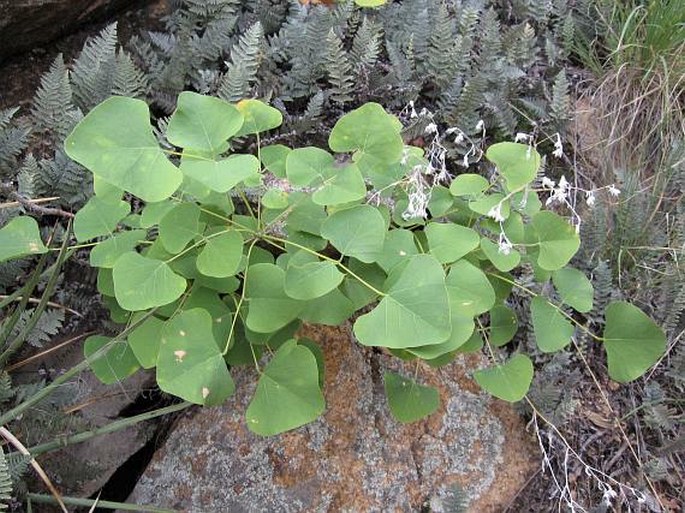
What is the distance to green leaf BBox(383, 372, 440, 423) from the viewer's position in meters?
1.89

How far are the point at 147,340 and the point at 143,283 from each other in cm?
19

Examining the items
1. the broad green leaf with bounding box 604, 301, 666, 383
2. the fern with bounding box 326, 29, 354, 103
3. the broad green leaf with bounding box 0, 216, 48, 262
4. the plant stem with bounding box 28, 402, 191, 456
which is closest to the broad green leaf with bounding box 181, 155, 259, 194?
the broad green leaf with bounding box 0, 216, 48, 262

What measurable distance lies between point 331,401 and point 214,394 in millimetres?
Result: 617

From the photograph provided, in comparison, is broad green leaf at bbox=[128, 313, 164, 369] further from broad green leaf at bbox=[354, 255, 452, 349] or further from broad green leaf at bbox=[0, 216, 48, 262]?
broad green leaf at bbox=[354, 255, 452, 349]

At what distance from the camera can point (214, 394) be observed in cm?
163

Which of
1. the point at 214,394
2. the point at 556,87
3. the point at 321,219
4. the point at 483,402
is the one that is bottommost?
the point at 483,402

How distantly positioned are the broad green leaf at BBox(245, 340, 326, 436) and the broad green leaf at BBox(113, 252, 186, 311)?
266mm

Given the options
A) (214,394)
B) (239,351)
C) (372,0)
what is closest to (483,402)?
(239,351)

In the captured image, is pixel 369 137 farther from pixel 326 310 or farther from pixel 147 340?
pixel 147 340

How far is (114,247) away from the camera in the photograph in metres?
1.82

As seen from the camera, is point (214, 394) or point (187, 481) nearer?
point (214, 394)

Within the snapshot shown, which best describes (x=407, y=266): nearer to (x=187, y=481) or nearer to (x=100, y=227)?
(x=100, y=227)

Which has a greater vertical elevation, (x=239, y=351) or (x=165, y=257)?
(x=165, y=257)

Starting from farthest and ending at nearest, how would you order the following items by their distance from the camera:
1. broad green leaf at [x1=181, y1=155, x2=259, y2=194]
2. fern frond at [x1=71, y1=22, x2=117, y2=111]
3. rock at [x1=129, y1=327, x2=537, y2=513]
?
fern frond at [x1=71, y1=22, x2=117, y2=111]
rock at [x1=129, y1=327, x2=537, y2=513]
broad green leaf at [x1=181, y1=155, x2=259, y2=194]
